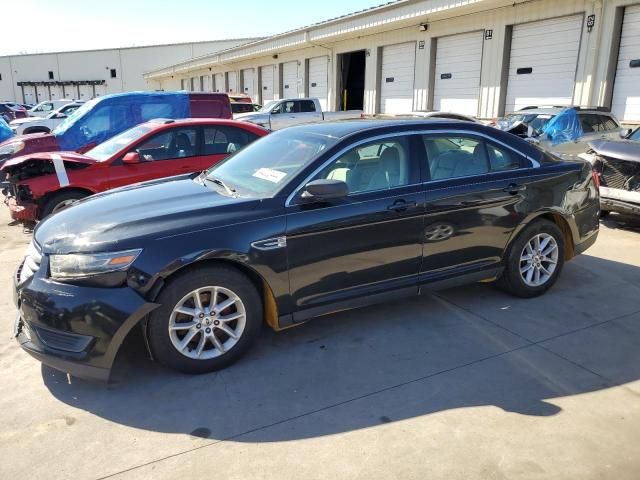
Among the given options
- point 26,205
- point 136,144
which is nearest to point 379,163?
point 136,144

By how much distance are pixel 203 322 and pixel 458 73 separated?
15438 millimetres

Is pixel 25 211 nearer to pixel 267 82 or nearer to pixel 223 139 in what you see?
pixel 223 139

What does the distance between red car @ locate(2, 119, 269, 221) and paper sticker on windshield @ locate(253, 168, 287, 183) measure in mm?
3452

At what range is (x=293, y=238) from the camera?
3.57 m

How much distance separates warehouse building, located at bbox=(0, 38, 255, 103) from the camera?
5978cm

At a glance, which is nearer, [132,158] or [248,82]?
[132,158]

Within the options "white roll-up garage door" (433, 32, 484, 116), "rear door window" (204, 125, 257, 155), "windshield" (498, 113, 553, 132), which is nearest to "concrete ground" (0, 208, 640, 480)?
"rear door window" (204, 125, 257, 155)

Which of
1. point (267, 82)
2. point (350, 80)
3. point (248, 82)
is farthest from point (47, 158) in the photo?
point (248, 82)

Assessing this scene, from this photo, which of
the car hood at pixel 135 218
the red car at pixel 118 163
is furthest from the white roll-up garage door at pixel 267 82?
the car hood at pixel 135 218

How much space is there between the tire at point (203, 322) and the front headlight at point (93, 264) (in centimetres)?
30

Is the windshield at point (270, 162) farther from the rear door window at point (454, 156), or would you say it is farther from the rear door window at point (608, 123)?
the rear door window at point (608, 123)

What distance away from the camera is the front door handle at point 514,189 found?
4465mm

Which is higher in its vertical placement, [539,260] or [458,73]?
[458,73]

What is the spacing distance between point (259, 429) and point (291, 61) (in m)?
26.2
